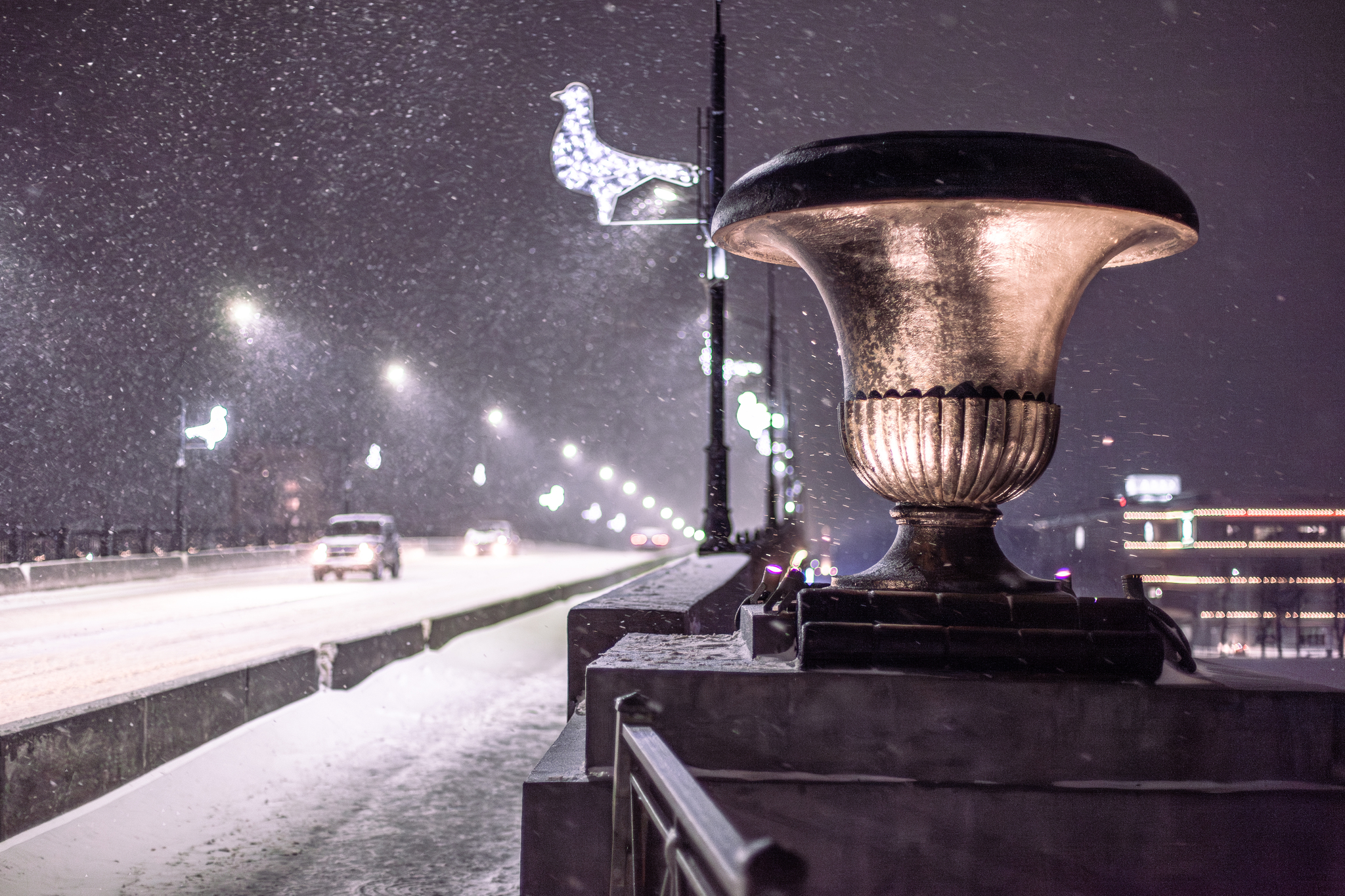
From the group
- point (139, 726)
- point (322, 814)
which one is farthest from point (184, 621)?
point (322, 814)

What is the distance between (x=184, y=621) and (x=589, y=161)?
11873 millimetres

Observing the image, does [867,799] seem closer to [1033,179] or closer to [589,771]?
[589,771]

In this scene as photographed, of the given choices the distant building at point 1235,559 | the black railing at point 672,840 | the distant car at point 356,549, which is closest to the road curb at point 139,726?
the black railing at point 672,840

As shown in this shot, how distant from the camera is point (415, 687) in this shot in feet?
34.7

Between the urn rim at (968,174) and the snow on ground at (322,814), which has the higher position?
the urn rim at (968,174)

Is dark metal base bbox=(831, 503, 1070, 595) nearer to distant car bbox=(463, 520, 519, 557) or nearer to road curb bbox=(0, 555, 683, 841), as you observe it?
road curb bbox=(0, 555, 683, 841)

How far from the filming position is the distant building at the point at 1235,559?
5182 inches

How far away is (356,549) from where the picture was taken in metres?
29.7

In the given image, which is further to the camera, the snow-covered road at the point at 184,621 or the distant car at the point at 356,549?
the distant car at the point at 356,549

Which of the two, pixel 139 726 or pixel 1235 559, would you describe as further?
pixel 1235 559

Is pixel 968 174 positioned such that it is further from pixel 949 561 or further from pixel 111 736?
pixel 111 736

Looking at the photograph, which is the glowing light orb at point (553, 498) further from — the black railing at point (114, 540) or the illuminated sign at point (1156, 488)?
the illuminated sign at point (1156, 488)

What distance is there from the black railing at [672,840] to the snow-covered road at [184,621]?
5.08m

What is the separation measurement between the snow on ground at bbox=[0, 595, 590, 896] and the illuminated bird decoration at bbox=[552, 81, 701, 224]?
→ 225 inches
